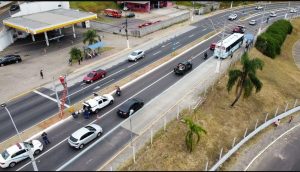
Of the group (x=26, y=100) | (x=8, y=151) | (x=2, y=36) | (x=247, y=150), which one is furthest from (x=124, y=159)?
(x=2, y=36)

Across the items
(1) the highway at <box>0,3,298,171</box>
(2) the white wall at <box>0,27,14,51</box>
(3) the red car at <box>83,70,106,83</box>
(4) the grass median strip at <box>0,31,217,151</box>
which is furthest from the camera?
(2) the white wall at <box>0,27,14,51</box>

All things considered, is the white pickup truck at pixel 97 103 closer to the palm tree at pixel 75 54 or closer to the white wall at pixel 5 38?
the palm tree at pixel 75 54

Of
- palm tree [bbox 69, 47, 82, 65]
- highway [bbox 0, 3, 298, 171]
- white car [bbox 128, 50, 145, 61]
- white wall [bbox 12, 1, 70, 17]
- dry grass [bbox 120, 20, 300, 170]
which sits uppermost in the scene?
white wall [bbox 12, 1, 70, 17]

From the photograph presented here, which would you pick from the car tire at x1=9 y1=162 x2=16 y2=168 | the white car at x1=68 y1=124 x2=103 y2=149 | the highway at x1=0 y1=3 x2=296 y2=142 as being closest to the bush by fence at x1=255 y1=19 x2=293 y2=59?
the highway at x1=0 y1=3 x2=296 y2=142

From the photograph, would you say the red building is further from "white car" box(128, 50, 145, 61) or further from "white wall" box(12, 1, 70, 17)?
"white car" box(128, 50, 145, 61)

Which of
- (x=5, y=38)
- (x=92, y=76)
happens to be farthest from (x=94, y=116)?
(x=5, y=38)

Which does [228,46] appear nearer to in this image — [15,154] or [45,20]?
[15,154]
